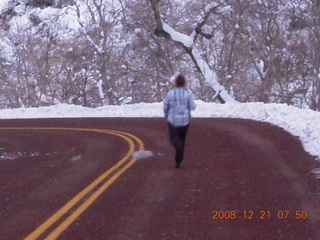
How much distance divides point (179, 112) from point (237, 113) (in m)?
14.2

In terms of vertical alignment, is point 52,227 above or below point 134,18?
below

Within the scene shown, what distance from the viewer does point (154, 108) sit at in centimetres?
3158

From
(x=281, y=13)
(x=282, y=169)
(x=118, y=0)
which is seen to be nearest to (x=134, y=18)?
(x=118, y=0)

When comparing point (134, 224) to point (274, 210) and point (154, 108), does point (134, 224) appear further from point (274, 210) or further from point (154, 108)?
point (154, 108)

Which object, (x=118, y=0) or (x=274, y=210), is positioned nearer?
(x=274, y=210)

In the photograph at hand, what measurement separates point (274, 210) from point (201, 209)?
95cm

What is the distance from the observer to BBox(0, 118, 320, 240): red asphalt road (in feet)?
27.1

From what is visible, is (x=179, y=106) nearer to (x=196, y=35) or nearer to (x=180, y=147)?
(x=180, y=147)

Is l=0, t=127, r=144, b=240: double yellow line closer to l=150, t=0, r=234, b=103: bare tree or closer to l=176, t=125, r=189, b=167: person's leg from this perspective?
l=176, t=125, r=189, b=167: person's leg
